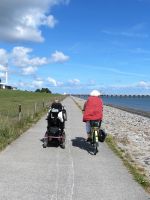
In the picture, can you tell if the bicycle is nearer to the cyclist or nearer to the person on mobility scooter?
the cyclist

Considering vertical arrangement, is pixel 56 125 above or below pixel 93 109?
below

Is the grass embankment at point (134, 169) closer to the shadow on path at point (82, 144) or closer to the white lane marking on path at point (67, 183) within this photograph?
the shadow on path at point (82, 144)

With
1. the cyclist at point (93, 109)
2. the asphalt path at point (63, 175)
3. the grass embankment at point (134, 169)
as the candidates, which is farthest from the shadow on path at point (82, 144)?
the cyclist at point (93, 109)

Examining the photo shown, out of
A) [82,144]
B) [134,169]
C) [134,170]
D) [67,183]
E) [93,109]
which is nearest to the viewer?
[67,183]

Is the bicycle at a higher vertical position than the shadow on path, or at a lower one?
higher

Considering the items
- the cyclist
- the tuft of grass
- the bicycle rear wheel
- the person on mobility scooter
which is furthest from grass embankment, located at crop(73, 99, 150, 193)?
the person on mobility scooter

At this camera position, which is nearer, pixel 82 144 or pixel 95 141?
pixel 95 141

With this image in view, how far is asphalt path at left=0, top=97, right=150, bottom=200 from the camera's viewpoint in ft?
27.6

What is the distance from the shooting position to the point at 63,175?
399 inches

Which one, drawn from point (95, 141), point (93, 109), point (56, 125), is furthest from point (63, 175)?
point (56, 125)

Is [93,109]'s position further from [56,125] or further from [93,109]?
[56,125]

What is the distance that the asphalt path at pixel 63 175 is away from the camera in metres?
8.42

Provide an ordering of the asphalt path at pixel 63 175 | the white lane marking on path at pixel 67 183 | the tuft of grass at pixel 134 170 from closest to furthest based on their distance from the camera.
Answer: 1. the white lane marking on path at pixel 67 183
2. the asphalt path at pixel 63 175
3. the tuft of grass at pixel 134 170

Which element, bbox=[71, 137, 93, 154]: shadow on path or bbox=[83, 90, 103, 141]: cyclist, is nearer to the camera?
bbox=[83, 90, 103, 141]: cyclist
